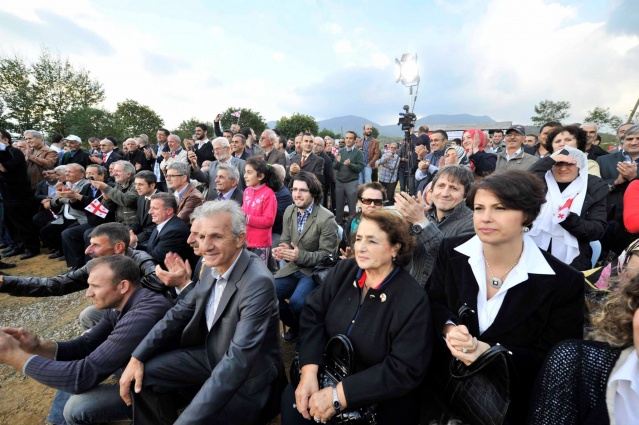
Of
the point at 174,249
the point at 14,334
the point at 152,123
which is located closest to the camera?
the point at 14,334

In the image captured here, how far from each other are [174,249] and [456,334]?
2.95 m

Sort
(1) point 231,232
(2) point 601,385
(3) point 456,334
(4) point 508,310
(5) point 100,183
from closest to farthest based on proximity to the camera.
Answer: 1. (2) point 601,385
2. (3) point 456,334
3. (4) point 508,310
4. (1) point 231,232
5. (5) point 100,183

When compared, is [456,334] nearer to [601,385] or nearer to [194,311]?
[601,385]

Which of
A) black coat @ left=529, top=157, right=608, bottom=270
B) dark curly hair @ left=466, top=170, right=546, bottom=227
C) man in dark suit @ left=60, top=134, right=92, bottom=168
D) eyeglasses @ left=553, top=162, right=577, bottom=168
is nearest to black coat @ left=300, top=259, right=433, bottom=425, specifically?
dark curly hair @ left=466, top=170, right=546, bottom=227

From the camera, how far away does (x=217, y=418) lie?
1.92 metres

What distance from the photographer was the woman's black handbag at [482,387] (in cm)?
141

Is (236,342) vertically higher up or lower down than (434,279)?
lower down

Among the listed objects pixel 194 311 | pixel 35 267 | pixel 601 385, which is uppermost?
pixel 601 385

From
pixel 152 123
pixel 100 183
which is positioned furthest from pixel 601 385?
pixel 152 123

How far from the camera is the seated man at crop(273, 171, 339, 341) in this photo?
3232mm

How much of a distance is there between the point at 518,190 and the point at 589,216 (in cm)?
158

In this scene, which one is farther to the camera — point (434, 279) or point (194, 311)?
point (194, 311)

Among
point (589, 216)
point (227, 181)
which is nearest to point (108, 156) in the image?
point (227, 181)

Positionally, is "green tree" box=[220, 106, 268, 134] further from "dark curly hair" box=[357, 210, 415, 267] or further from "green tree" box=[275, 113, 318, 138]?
"dark curly hair" box=[357, 210, 415, 267]
